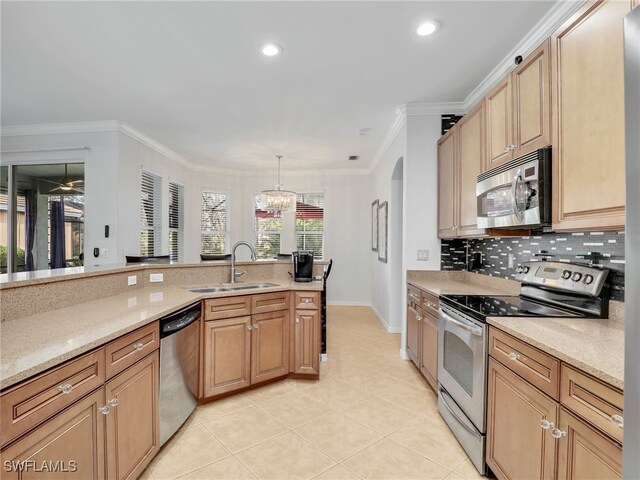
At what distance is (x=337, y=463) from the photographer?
1.82m

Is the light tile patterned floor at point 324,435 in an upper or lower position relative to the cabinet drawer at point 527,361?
lower

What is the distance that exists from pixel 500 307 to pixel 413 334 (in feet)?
4.29

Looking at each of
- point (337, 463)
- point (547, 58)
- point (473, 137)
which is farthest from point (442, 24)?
point (337, 463)

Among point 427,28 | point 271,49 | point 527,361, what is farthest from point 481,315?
point 271,49

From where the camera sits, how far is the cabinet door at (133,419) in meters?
1.40

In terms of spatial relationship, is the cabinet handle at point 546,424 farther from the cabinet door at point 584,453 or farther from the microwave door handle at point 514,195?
the microwave door handle at point 514,195

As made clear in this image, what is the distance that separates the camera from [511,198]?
6.46 ft

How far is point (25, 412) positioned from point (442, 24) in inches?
115

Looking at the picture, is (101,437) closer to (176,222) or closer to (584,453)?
(584,453)

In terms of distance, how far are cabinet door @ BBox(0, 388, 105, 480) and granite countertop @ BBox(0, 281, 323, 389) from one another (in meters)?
0.21

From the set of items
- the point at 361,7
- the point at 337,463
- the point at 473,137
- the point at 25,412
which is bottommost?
the point at 337,463

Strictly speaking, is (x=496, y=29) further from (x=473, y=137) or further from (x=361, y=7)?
(x=361, y=7)

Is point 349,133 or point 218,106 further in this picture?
point 349,133

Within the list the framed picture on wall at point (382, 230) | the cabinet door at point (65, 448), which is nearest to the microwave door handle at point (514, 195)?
the cabinet door at point (65, 448)
